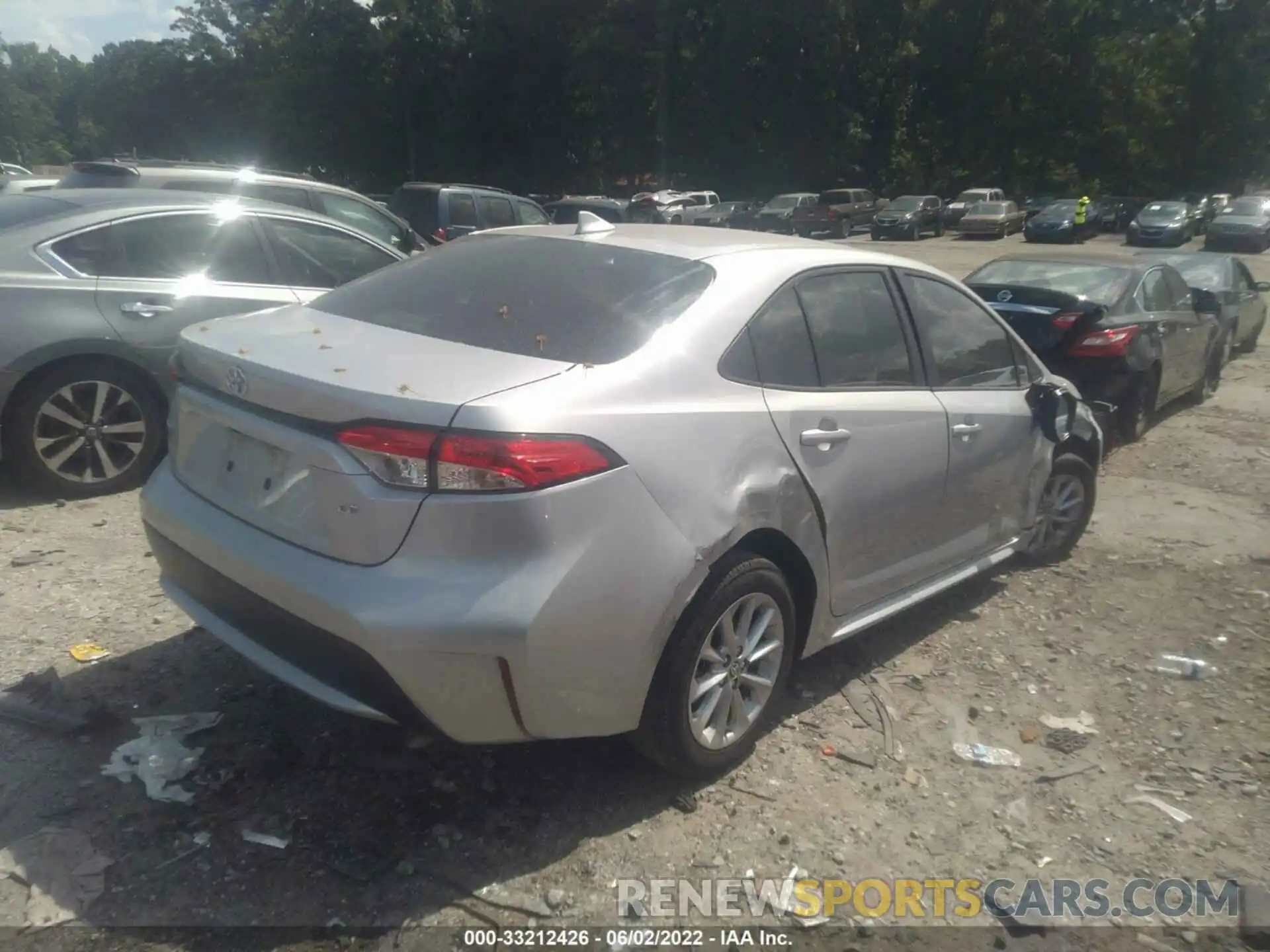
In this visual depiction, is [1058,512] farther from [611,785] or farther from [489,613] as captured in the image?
[489,613]

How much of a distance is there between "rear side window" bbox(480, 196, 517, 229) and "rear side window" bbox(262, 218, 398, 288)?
30.5ft

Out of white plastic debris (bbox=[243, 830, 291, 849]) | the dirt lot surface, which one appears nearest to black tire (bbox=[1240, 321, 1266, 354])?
the dirt lot surface

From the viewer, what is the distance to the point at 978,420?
4.39 metres

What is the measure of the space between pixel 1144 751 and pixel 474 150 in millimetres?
51592

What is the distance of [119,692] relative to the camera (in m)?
3.76

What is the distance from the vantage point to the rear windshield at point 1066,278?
26.3 feet

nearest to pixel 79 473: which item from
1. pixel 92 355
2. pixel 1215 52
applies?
pixel 92 355

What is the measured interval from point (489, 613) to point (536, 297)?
1.24m

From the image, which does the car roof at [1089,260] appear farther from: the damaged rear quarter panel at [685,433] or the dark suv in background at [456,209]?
the dark suv in background at [456,209]

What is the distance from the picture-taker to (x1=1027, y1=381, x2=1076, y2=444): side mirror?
4.85 metres

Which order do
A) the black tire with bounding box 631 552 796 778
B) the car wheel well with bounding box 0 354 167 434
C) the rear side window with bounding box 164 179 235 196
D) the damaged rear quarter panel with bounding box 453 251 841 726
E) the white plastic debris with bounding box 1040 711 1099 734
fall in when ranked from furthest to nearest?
the rear side window with bounding box 164 179 235 196 → the car wheel well with bounding box 0 354 167 434 → the white plastic debris with bounding box 1040 711 1099 734 → the black tire with bounding box 631 552 796 778 → the damaged rear quarter panel with bounding box 453 251 841 726

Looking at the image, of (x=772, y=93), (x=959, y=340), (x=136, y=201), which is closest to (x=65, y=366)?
(x=136, y=201)

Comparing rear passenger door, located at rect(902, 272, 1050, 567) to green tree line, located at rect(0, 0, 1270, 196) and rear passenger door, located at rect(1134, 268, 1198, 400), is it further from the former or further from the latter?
green tree line, located at rect(0, 0, 1270, 196)

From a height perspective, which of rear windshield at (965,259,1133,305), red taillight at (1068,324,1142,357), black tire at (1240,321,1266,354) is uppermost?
rear windshield at (965,259,1133,305)
